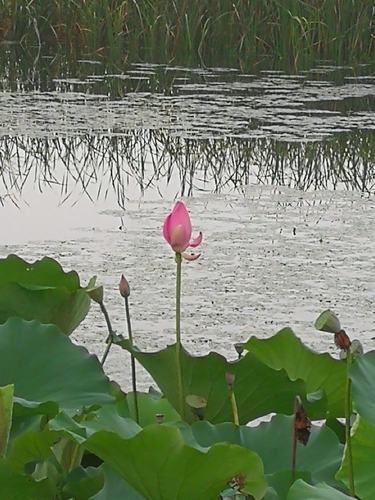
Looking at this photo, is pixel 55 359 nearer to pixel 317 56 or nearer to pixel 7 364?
pixel 7 364

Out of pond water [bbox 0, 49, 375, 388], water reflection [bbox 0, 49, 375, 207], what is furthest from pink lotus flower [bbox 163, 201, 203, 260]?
water reflection [bbox 0, 49, 375, 207]

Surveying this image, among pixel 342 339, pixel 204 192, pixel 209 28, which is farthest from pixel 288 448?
pixel 209 28

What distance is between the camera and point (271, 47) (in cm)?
739

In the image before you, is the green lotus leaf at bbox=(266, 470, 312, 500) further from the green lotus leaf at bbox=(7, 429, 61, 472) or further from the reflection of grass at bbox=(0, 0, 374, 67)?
the reflection of grass at bbox=(0, 0, 374, 67)

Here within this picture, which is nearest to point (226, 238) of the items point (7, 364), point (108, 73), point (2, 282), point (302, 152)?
point (302, 152)

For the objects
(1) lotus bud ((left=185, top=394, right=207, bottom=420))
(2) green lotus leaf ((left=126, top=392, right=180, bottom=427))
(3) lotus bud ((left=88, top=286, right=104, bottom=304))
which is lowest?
(2) green lotus leaf ((left=126, top=392, right=180, bottom=427))

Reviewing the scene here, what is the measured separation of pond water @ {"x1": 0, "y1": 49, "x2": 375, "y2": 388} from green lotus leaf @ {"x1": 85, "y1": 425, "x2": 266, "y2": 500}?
1.31 m

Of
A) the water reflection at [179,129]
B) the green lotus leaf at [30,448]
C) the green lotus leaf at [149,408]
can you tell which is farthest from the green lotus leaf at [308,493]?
the water reflection at [179,129]

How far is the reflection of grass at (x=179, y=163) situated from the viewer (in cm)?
411

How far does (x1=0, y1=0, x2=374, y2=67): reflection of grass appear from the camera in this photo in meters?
7.18

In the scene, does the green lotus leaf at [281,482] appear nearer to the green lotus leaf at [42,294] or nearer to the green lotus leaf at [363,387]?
the green lotus leaf at [363,387]

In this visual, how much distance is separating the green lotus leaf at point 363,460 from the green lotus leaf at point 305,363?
24 cm

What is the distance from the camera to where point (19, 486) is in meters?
0.96

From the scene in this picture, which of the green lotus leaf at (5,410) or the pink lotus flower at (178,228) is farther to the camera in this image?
the pink lotus flower at (178,228)
